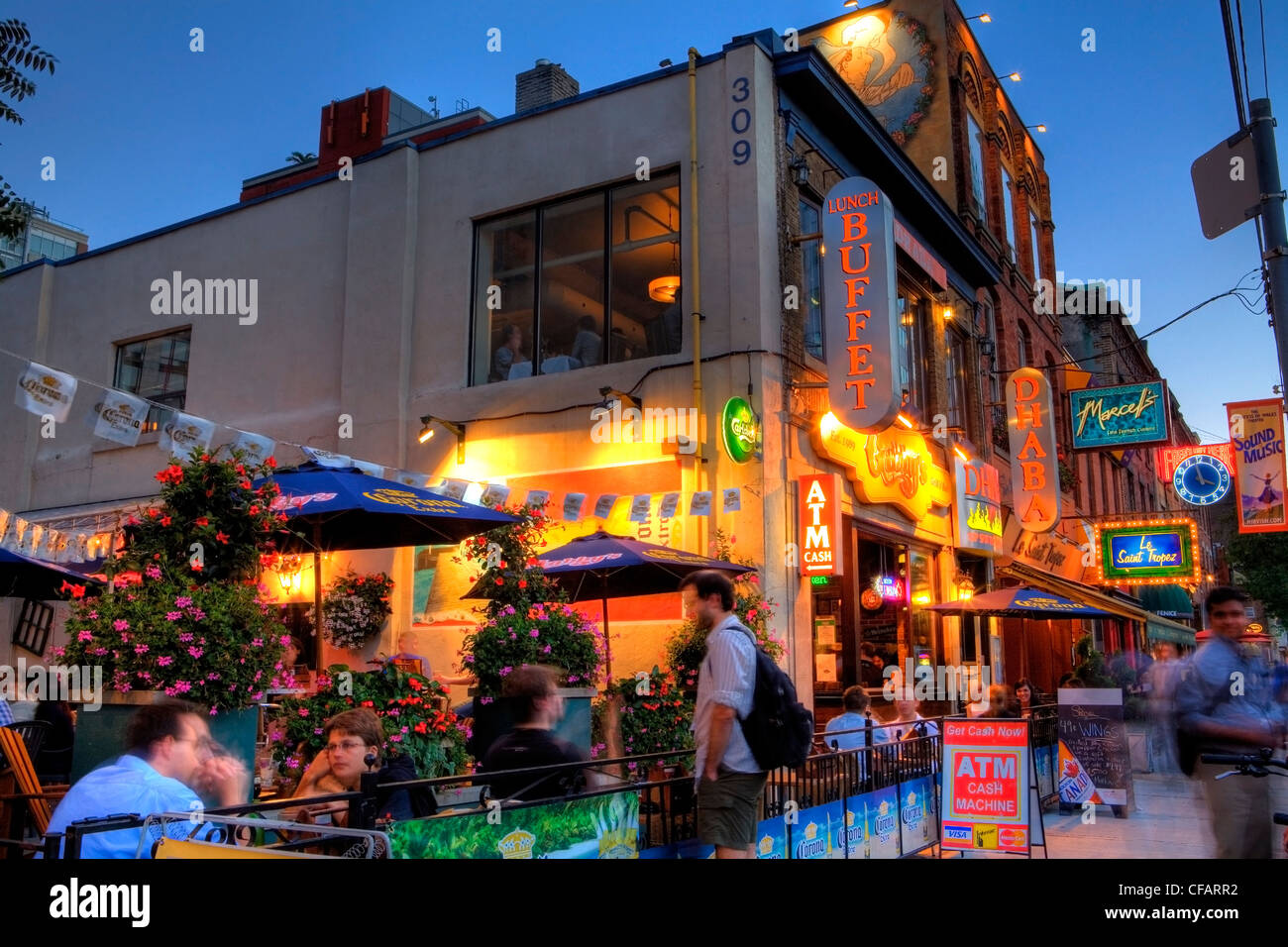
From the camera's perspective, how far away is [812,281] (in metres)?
13.6

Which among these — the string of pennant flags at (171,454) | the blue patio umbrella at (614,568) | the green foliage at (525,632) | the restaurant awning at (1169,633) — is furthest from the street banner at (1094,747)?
the restaurant awning at (1169,633)

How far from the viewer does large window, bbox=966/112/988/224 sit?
821 inches

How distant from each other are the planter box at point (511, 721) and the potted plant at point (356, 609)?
193 inches

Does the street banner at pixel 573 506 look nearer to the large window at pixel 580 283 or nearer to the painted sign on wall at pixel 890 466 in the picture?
the large window at pixel 580 283

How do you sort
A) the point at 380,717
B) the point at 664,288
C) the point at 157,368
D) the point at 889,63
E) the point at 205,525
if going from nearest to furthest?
the point at 205,525, the point at 380,717, the point at 664,288, the point at 157,368, the point at 889,63

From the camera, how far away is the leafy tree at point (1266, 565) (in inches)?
1421

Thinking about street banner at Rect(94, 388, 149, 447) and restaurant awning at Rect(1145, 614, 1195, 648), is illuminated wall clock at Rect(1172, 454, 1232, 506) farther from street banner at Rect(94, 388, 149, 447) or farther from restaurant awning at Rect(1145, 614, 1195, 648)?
street banner at Rect(94, 388, 149, 447)

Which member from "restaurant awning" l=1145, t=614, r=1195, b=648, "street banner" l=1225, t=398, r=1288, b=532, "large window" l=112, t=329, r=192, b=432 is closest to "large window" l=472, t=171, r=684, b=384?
"large window" l=112, t=329, r=192, b=432

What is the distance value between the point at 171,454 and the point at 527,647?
485 cm

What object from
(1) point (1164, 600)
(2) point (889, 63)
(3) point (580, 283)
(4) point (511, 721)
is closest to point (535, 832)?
(4) point (511, 721)

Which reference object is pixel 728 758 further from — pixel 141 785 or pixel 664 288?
pixel 664 288

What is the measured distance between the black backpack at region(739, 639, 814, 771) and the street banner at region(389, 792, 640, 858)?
2.48 ft
